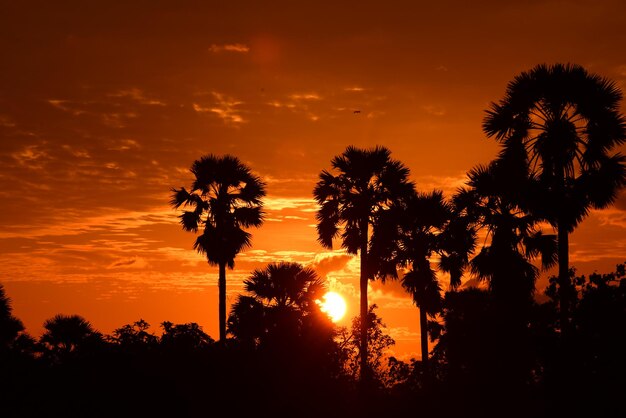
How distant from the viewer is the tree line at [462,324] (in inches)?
952

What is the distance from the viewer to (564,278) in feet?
84.6

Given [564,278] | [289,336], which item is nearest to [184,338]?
[289,336]

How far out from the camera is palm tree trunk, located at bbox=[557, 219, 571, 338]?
966 inches

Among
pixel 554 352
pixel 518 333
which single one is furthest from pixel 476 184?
pixel 554 352

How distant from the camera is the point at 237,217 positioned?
162 ft

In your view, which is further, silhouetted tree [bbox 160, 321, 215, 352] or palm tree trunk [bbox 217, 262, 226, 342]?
palm tree trunk [bbox 217, 262, 226, 342]

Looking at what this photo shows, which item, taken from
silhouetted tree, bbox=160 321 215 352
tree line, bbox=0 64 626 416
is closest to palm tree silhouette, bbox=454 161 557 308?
tree line, bbox=0 64 626 416

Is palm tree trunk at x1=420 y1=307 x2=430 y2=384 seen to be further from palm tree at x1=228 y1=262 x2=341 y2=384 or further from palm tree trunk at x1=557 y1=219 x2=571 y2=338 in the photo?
palm tree trunk at x1=557 y1=219 x2=571 y2=338

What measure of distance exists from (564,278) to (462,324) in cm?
1352

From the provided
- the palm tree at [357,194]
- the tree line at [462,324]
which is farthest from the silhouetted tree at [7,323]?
the palm tree at [357,194]

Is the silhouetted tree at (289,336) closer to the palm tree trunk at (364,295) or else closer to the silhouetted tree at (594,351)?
the palm tree trunk at (364,295)

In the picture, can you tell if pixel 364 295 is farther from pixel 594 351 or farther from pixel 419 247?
pixel 594 351

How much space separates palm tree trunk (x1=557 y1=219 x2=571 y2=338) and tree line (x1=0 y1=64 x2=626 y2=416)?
0.05 metres

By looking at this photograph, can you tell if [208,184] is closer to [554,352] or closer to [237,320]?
[237,320]
